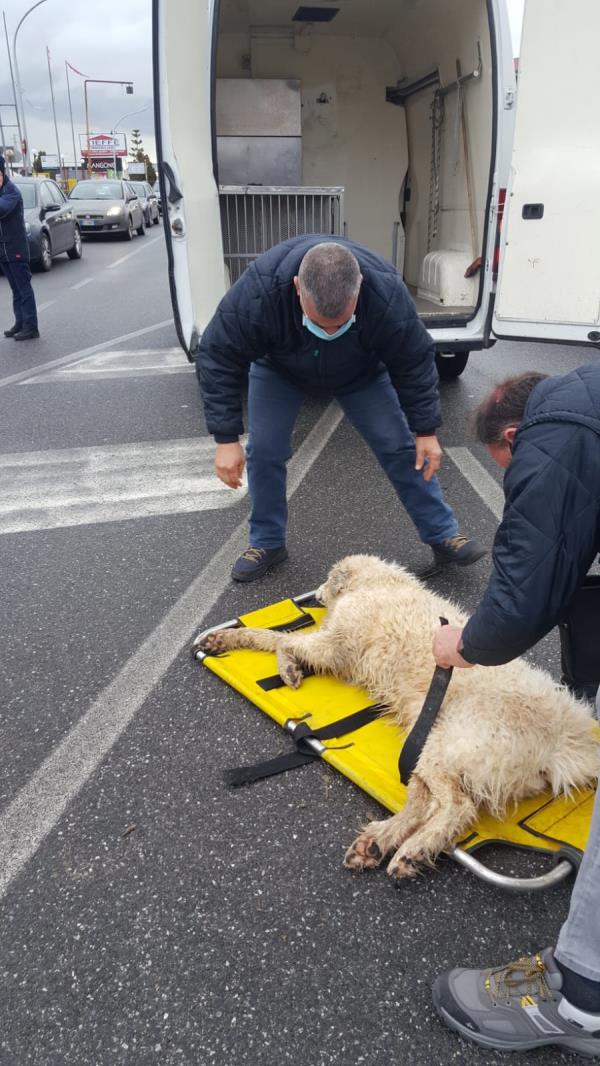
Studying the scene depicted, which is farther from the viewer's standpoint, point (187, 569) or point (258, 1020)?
point (187, 569)

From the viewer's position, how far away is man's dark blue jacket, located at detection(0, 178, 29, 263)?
29.9 ft

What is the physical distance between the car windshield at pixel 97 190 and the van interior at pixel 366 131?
54.4 ft

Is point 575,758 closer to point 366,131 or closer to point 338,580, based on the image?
point 338,580

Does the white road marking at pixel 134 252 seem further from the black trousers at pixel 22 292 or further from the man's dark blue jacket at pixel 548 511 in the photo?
the man's dark blue jacket at pixel 548 511

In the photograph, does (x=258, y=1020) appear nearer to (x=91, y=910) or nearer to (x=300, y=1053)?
(x=300, y=1053)

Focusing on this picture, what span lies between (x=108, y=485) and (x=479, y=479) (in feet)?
8.18

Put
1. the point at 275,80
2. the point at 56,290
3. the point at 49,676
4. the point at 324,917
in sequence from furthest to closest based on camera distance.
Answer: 1. the point at 56,290
2. the point at 275,80
3. the point at 49,676
4. the point at 324,917

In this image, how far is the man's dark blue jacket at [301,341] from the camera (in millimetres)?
3236

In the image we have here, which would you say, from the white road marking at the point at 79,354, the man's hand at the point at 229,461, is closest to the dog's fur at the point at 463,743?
the man's hand at the point at 229,461

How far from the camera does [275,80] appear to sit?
24.6ft

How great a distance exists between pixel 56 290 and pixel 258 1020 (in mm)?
13633

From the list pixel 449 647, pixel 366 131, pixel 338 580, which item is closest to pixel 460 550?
pixel 338 580

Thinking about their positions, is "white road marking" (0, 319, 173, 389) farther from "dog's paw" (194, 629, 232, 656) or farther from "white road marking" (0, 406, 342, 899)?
"dog's paw" (194, 629, 232, 656)

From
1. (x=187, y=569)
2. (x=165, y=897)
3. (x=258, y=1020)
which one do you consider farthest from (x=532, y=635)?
(x=187, y=569)
